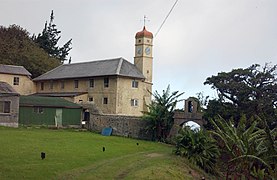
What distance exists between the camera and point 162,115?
116 ft

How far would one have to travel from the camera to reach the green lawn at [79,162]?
17031 millimetres

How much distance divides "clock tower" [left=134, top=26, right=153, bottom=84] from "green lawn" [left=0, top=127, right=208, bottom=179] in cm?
2109

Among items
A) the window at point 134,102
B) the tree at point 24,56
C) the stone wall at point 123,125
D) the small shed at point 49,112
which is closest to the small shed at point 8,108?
the small shed at point 49,112

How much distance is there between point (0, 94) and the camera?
35.7m

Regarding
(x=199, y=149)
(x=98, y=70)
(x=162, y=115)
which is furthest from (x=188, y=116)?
(x=98, y=70)

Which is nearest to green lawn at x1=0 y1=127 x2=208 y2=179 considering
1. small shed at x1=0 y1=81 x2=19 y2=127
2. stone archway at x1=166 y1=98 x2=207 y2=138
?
stone archway at x1=166 y1=98 x2=207 y2=138

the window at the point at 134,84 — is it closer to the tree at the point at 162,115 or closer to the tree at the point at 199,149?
the tree at the point at 162,115

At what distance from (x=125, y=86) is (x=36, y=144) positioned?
20235mm

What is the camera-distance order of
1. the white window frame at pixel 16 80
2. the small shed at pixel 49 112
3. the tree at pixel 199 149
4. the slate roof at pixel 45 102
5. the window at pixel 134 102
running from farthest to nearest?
1. the white window frame at pixel 16 80
2. the window at pixel 134 102
3. the slate roof at pixel 45 102
4. the small shed at pixel 49 112
5. the tree at pixel 199 149

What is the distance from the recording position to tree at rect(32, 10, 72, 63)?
236ft

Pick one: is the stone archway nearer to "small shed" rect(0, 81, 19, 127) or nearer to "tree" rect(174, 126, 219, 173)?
"tree" rect(174, 126, 219, 173)

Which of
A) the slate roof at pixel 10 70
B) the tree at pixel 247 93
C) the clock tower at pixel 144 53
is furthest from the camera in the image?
the clock tower at pixel 144 53

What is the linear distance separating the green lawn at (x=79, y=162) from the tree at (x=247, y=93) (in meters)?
9.66

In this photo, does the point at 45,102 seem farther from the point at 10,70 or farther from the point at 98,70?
the point at 10,70
